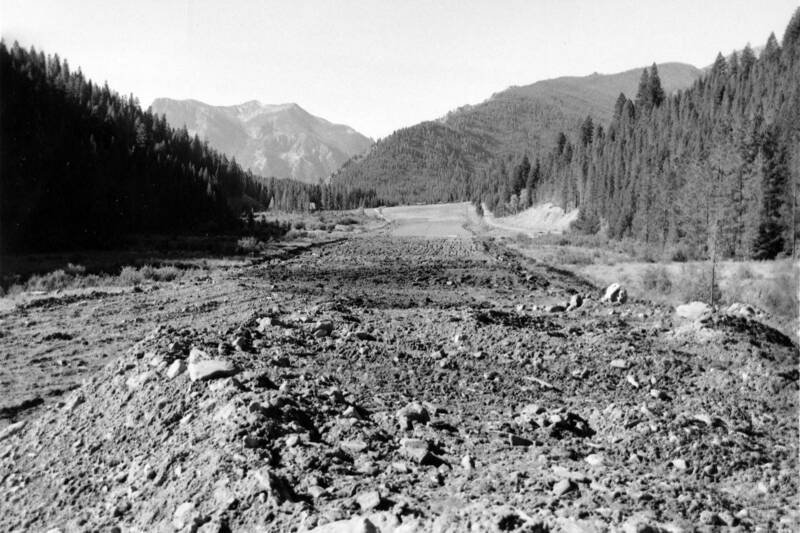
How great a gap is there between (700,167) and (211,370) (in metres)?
57.9

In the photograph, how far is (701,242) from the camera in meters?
49.3

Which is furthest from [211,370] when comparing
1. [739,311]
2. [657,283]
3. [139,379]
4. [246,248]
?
[246,248]

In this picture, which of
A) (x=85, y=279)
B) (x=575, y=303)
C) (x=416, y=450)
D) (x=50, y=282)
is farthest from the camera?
(x=85, y=279)

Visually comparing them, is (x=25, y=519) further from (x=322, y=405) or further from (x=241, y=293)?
(x=241, y=293)

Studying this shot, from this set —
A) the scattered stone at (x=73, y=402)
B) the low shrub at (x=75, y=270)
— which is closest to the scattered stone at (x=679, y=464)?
the scattered stone at (x=73, y=402)

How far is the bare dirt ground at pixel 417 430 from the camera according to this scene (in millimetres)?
3840

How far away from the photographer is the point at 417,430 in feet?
17.2

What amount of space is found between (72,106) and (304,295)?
187 ft

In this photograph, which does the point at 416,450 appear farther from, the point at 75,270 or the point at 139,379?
the point at 75,270

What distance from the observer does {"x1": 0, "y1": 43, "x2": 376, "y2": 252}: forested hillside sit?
39.9 m

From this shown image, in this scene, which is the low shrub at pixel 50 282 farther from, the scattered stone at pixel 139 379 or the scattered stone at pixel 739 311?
the scattered stone at pixel 739 311

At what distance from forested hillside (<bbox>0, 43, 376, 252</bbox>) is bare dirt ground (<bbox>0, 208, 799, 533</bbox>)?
35198 millimetres

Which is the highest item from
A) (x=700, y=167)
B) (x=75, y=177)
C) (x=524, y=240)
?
(x=700, y=167)

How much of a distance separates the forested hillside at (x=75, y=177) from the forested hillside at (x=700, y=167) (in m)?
43.7
